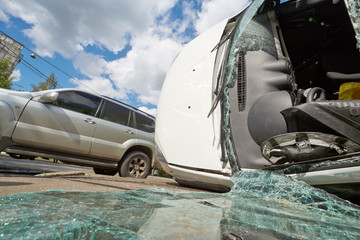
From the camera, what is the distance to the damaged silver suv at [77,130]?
3.02m

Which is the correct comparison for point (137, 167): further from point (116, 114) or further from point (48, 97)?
point (48, 97)

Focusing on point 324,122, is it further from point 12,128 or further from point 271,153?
point 12,128

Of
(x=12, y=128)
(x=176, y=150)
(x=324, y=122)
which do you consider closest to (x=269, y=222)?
(x=324, y=122)

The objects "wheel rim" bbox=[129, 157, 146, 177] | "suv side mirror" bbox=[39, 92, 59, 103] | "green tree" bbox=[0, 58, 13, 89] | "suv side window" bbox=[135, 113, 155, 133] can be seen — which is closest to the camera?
"suv side mirror" bbox=[39, 92, 59, 103]

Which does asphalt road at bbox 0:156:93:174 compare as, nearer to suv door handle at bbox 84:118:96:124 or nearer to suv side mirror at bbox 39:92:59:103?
suv side mirror at bbox 39:92:59:103

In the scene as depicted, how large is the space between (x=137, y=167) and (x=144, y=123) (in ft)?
3.52

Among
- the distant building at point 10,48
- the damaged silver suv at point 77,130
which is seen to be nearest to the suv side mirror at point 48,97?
the damaged silver suv at point 77,130

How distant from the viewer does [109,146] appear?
3.94 metres

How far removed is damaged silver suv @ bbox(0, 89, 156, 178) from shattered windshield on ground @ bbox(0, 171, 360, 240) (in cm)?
264

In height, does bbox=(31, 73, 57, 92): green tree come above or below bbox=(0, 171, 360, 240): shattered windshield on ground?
above

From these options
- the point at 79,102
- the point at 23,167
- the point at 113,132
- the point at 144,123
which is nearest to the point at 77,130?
the point at 79,102

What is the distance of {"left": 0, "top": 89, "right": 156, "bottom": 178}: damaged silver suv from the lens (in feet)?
9.91

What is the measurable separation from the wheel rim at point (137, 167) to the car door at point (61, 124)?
101 cm

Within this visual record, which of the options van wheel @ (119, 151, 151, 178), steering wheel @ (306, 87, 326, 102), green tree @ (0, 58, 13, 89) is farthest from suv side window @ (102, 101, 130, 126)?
green tree @ (0, 58, 13, 89)
